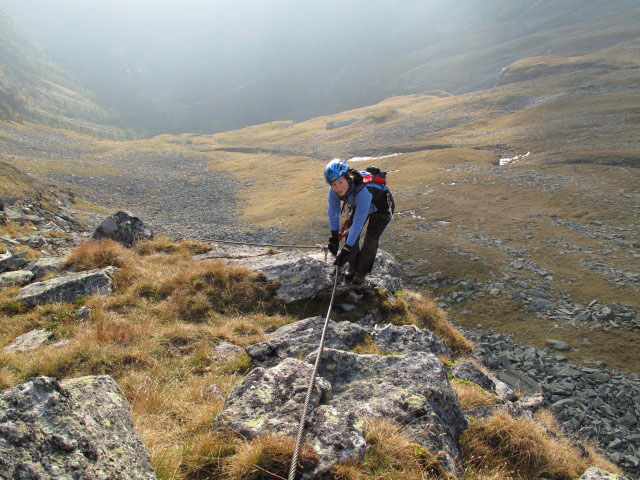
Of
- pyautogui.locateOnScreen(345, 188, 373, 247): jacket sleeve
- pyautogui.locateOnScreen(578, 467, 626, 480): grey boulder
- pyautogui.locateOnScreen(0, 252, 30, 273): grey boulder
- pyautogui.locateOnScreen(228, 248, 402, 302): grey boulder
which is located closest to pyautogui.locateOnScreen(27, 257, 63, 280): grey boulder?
pyautogui.locateOnScreen(0, 252, 30, 273): grey boulder

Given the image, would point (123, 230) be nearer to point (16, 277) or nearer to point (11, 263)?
point (11, 263)

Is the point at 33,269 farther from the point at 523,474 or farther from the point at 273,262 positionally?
the point at 523,474

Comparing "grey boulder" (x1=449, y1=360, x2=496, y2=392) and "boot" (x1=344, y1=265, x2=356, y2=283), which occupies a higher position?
"boot" (x1=344, y1=265, x2=356, y2=283)

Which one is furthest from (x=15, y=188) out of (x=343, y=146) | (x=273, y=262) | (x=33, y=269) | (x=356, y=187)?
(x=343, y=146)

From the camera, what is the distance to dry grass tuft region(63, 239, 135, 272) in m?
10.7

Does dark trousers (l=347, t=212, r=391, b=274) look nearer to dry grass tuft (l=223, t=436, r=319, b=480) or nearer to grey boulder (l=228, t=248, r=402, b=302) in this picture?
grey boulder (l=228, t=248, r=402, b=302)

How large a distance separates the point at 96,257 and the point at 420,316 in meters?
10.7

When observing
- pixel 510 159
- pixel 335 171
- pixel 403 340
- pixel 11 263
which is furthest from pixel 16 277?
pixel 510 159

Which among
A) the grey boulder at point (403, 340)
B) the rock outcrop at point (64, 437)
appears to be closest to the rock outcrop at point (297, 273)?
the grey boulder at point (403, 340)

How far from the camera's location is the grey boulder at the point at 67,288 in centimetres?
854

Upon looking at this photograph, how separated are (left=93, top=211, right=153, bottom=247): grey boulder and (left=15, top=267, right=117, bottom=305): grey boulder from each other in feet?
15.3

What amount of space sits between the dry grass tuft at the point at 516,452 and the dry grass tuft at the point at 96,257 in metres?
10.3

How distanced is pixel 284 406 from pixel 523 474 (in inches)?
130

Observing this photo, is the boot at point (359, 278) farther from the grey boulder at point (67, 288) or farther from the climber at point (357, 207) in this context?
the grey boulder at point (67, 288)
